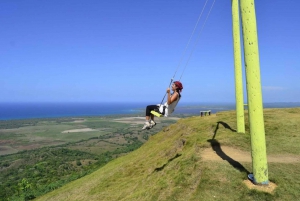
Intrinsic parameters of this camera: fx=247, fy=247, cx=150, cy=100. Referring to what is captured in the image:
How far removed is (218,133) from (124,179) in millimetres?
7881

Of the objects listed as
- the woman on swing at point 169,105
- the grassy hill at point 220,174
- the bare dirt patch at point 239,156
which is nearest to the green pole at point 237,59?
the grassy hill at point 220,174

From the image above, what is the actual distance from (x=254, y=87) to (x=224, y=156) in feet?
17.4

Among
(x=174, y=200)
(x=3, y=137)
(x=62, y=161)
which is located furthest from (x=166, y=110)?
(x=3, y=137)

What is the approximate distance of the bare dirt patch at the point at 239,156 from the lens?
12.3 m

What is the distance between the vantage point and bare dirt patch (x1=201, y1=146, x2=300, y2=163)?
12281 mm

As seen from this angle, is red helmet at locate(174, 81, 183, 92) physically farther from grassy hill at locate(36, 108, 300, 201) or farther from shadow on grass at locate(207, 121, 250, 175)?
shadow on grass at locate(207, 121, 250, 175)

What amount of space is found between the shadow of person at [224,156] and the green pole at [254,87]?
134cm

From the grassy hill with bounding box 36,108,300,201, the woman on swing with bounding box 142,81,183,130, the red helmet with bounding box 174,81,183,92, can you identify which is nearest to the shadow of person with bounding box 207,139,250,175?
the grassy hill with bounding box 36,108,300,201

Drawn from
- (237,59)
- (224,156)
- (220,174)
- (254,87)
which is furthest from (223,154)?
(237,59)

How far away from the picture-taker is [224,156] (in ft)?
43.0

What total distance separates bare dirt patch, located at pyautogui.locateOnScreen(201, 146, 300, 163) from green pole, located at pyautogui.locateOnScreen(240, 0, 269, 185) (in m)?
2.99

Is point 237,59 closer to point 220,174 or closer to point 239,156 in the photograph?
point 239,156

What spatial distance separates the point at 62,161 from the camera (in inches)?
3610

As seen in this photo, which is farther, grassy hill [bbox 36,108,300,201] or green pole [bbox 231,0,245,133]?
green pole [bbox 231,0,245,133]
